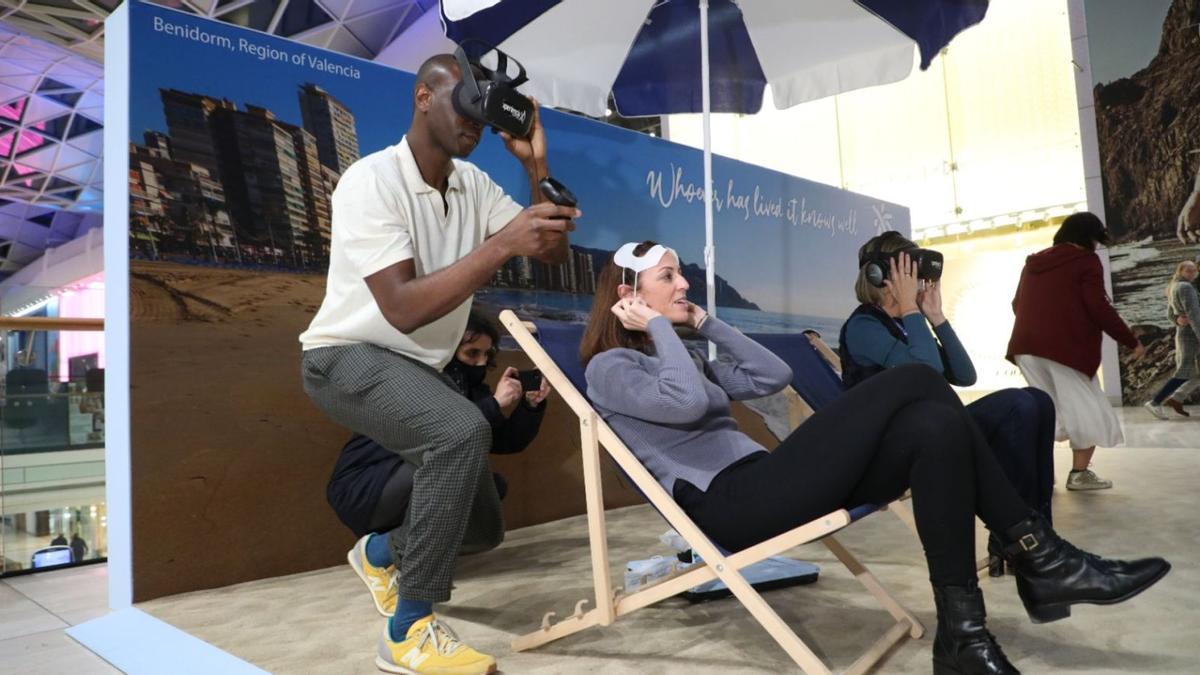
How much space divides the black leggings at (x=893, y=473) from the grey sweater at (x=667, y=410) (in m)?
0.18

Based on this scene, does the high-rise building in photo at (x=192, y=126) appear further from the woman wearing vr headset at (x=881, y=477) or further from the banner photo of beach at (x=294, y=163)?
the woman wearing vr headset at (x=881, y=477)

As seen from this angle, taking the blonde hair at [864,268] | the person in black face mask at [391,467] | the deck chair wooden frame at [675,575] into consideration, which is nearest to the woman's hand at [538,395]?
the person in black face mask at [391,467]

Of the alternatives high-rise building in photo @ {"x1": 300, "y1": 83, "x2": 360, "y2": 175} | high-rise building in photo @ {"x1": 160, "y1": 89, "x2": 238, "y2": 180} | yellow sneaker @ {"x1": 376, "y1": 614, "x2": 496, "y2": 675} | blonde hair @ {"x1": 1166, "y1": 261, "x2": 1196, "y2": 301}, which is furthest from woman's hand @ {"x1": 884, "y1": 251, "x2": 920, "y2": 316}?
blonde hair @ {"x1": 1166, "y1": 261, "x2": 1196, "y2": 301}

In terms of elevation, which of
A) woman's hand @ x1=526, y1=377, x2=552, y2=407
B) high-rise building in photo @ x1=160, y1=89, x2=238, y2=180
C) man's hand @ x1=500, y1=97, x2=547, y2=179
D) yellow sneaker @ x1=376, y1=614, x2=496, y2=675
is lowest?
yellow sneaker @ x1=376, y1=614, x2=496, y2=675

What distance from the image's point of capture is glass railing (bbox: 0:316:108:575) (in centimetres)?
351

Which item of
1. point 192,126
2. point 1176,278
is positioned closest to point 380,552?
point 192,126

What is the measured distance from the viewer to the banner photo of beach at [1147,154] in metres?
8.55

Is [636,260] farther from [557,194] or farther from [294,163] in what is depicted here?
[294,163]

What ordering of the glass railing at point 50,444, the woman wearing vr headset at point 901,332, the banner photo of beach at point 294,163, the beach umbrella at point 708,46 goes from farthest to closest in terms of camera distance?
the glass railing at point 50,444
the beach umbrella at point 708,46
the banner photo of beach at point 294,163
the woman wearing vr headset at point 901,332

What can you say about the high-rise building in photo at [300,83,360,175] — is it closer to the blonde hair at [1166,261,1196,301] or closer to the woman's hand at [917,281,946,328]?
the woman's hand at [917,281,946,328]

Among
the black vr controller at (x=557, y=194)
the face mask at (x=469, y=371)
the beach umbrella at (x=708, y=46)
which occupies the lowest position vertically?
Answer: the face mask at (x=469, y=371)

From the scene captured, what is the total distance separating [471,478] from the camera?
1.89m

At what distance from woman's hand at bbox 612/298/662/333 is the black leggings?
0.48 m

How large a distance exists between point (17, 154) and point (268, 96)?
19.9 metres
